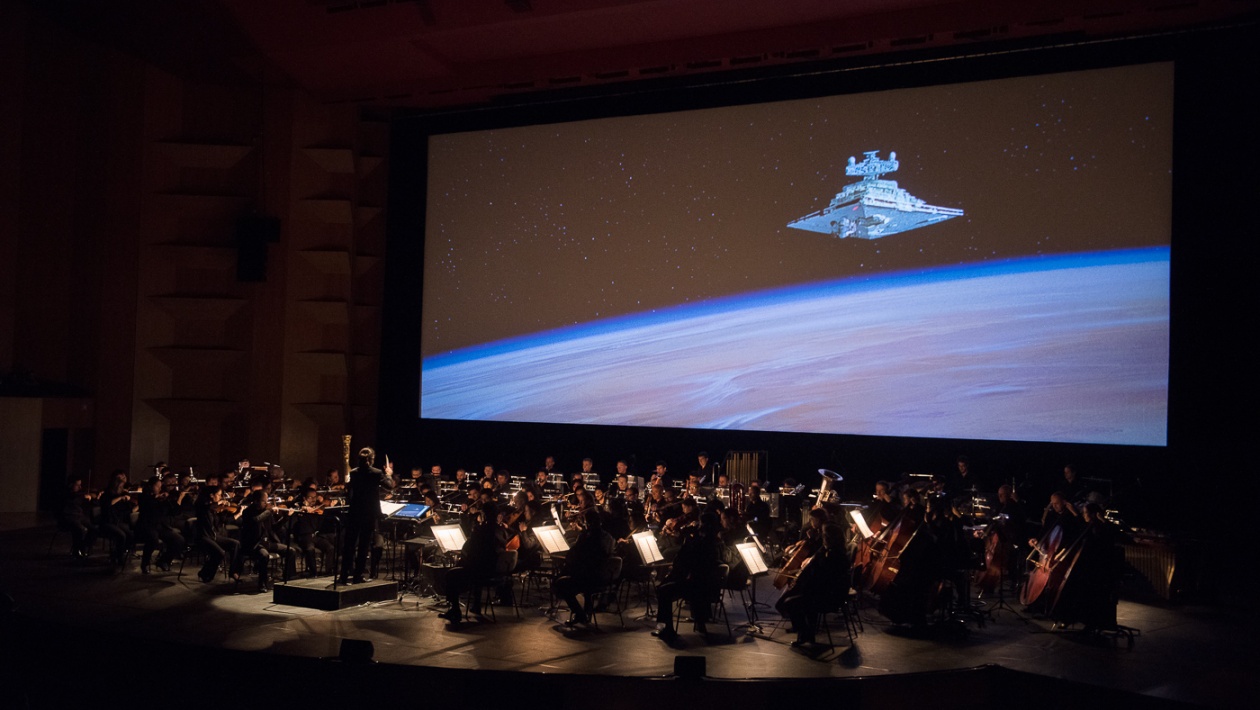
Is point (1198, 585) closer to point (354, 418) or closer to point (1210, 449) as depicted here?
point (1210, 449)

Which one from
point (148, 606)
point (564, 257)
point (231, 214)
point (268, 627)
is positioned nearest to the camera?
point (268, 627)

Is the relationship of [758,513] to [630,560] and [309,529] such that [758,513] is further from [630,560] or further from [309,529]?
[309,529]

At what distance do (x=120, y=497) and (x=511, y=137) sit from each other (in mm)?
9075

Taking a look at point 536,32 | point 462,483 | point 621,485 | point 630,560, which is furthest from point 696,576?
point 536,32

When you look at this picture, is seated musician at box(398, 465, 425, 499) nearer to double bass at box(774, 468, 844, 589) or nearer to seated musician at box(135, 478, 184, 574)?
seated musician at box(135, 478, 184, 574)

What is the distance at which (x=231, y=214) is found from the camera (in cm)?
1864

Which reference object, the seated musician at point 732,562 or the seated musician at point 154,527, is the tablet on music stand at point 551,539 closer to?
the seated musician at point 732,562

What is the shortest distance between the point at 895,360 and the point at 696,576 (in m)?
6.34

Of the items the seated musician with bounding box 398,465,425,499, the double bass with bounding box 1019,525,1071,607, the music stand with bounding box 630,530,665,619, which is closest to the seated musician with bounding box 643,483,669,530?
the music stand with bounding box 630,530,665,619

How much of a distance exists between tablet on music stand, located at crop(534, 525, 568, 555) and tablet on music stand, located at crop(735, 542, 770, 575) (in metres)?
2.02

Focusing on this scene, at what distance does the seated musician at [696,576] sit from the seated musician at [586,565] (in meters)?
0.69

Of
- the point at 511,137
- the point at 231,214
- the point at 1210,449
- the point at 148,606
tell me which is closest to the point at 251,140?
the point at 231,214

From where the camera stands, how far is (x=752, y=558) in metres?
9.80

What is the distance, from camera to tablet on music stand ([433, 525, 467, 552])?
10398 mm
